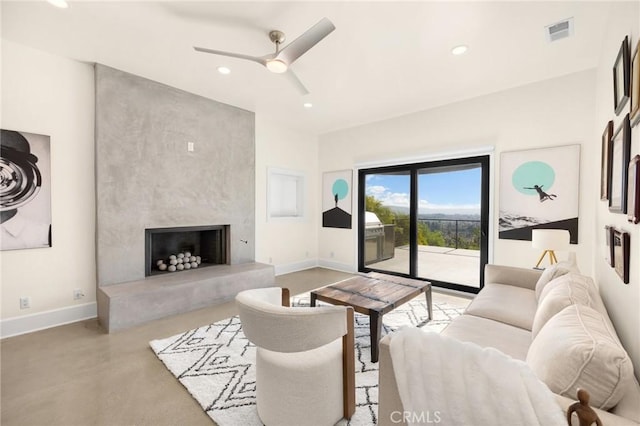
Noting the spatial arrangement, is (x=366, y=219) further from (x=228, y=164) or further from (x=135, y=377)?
(x=135, y=377)

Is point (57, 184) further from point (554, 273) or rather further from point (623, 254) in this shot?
point (554, 273)

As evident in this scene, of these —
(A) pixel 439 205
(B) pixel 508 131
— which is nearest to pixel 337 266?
(A) pixel 439 205

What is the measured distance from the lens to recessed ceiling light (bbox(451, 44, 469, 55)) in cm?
265

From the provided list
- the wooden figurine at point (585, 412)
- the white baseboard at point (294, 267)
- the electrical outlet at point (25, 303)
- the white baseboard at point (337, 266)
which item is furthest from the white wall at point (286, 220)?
the wooden figurine at point (585, 412)

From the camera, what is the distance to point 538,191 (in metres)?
3.41

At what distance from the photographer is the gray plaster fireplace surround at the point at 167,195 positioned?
3.13 meters

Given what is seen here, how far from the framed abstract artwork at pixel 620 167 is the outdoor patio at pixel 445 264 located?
235 centimetres

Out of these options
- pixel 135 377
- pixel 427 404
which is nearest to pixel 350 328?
pixel 427 404

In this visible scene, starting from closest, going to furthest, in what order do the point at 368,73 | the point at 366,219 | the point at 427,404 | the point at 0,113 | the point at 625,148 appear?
the point at 427,404, the point at 625,148, the point at 0,113, the point at 368,73, the point at 366,219

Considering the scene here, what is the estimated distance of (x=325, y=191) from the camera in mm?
5797

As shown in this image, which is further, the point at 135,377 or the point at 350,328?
the point at 135,377

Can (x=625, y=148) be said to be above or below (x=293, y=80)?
below

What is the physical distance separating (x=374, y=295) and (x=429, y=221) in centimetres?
225

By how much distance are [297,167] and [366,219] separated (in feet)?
5.62
